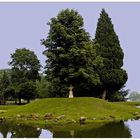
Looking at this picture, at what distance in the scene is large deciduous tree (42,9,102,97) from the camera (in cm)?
5472

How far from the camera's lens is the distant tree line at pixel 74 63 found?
55.2m

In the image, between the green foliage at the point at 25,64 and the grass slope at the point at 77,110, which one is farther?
the green foliage at the point at 25,64

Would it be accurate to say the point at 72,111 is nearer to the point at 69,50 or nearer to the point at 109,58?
the point at 69,50

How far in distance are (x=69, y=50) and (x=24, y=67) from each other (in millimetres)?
46471

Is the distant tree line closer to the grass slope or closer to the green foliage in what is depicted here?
the green foliage

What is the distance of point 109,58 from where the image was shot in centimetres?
8106

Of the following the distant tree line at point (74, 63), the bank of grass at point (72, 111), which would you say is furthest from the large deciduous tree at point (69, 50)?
the bank of grass at point (72, 111)

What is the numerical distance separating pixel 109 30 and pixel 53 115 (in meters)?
42.1

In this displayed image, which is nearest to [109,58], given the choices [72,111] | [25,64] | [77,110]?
[25,64]

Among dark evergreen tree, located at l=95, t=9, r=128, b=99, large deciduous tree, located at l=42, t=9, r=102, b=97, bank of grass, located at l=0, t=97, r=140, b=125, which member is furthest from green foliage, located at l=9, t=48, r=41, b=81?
bank of grass, located at l=0, t=97, r=140, b=125

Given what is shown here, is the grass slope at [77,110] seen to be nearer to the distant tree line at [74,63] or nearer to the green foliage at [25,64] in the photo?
the distant tree line at [74,63]

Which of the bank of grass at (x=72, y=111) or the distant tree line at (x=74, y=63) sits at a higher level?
the distant tree line at (x=74, y=63)

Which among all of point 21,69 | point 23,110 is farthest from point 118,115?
point 21,69

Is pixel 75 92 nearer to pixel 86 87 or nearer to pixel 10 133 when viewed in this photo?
pixel 86 87
